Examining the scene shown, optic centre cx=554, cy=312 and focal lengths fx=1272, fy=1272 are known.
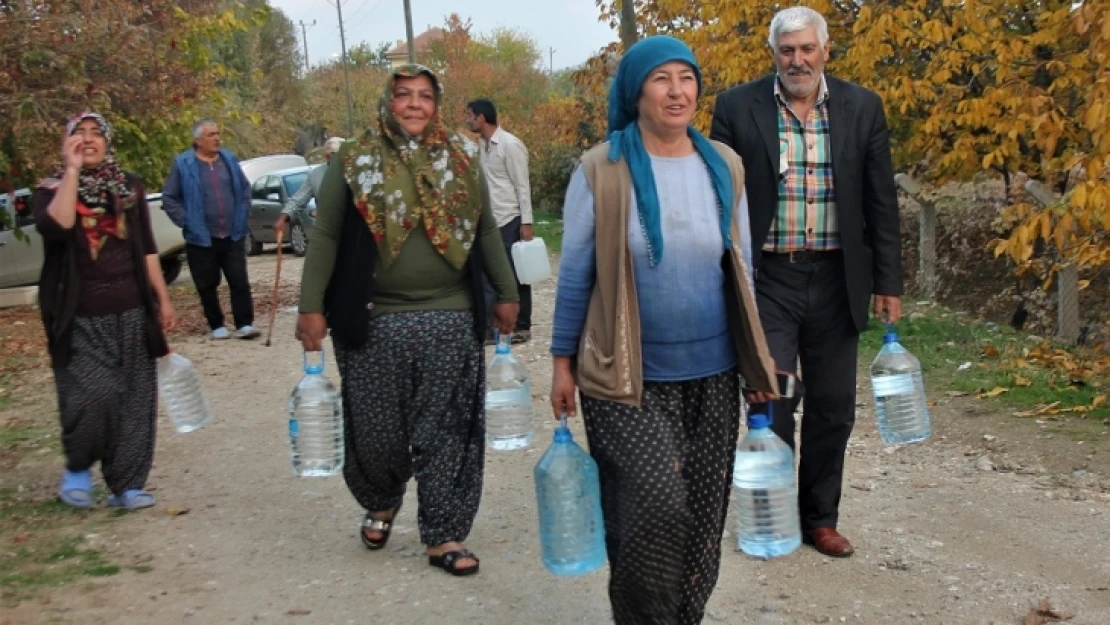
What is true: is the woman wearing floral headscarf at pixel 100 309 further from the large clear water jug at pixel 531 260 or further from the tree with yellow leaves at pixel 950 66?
the tree with yellow leaves at pixel 950 66

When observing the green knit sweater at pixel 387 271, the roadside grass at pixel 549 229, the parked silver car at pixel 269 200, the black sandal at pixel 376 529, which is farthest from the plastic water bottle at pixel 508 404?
the parked silver car at pixel 269 200

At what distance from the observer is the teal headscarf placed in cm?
371

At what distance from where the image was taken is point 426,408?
518 centimetres

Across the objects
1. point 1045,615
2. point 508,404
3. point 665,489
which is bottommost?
point 1045,615

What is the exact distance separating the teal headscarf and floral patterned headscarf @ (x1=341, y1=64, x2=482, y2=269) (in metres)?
1.34

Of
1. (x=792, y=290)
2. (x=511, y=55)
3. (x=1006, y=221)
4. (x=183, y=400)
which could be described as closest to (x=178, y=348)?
(x=183, y=400)

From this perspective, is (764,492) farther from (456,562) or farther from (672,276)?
(456,562)

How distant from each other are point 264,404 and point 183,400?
222 centimetres

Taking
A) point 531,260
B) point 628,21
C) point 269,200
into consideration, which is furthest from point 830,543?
point 269,200

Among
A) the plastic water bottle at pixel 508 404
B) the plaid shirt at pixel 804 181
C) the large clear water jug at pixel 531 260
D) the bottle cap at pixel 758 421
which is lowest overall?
the plastic water bottle at pixel 508 404

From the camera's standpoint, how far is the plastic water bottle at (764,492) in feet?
14.4

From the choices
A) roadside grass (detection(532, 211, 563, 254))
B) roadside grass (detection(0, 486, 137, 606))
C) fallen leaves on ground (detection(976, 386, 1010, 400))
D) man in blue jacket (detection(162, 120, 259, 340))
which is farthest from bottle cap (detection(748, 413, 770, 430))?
roadside grass (detection(532, 211, 563, 254))

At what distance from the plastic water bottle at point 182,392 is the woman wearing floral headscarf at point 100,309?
0.34m

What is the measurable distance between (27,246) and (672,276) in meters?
16.1
